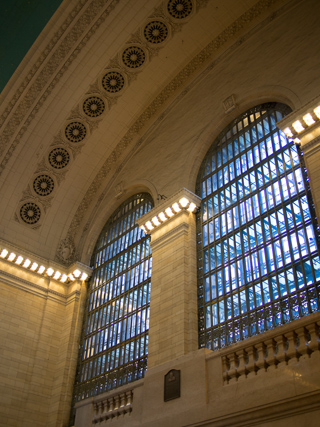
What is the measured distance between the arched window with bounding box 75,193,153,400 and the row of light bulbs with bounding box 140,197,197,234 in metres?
1.08

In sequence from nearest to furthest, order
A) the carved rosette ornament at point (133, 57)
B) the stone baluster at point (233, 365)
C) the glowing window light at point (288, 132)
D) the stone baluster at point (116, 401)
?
1. the stone baluster at point (233, 365)
2. the stone baluster at point (116, 401)
3. the glowing window light at point (288, 132)
4. the carved rosette ornament at point (133, 57)

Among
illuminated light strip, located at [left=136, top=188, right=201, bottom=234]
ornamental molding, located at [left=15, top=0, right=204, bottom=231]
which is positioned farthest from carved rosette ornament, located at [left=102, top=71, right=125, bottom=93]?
illuminated light strip, located at [left=136, top=188, right=201, bottom=234]

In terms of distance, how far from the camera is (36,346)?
55.3 ft

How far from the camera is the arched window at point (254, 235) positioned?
11.3 metres

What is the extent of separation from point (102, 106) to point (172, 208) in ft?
19.9

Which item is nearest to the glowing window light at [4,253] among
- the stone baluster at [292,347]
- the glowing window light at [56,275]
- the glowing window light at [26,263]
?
the glowing window light at [26,263]

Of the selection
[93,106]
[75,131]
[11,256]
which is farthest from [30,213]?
[93,106]

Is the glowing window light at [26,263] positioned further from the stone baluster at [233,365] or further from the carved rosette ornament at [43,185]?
the stone baluster at [233,365]

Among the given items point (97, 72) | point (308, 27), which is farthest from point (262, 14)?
point (97, 72)

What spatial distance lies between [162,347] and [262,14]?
11.4 m

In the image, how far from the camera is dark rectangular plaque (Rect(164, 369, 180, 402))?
1023 centimetres

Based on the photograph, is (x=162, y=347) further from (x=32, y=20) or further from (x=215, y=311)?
(x=32, y=20)

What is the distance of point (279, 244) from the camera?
12.1 meters

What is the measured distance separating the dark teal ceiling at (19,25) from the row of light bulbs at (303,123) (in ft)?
30.5
